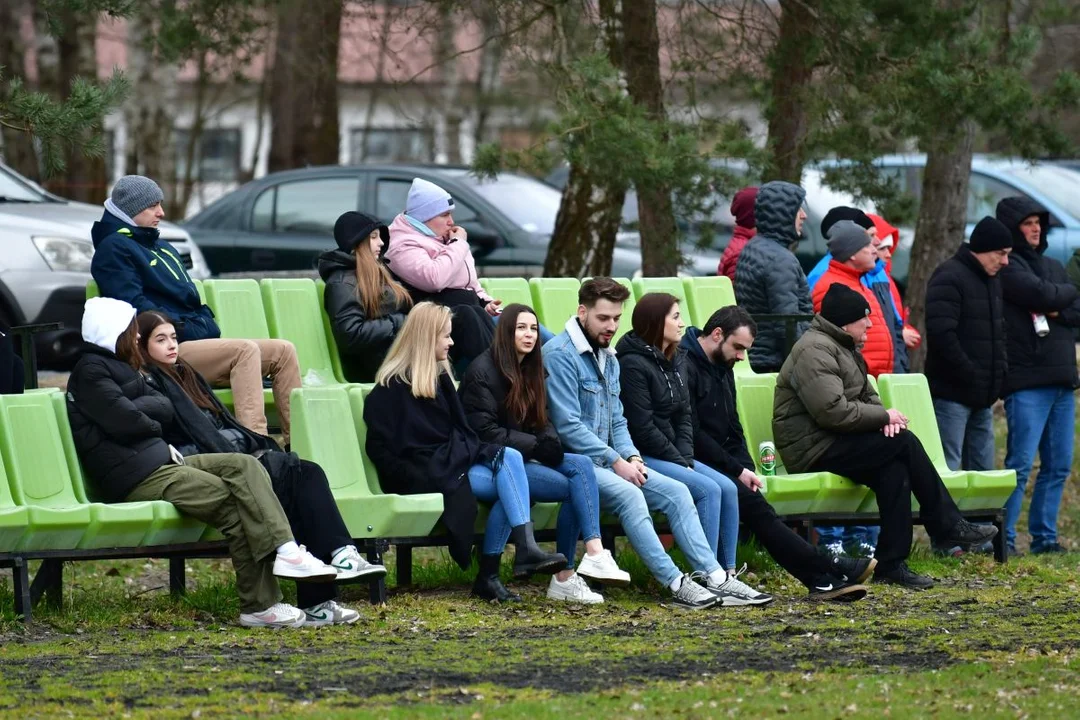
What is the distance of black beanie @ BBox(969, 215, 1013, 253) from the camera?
1129 cm

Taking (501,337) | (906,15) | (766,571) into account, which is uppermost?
(906,15)

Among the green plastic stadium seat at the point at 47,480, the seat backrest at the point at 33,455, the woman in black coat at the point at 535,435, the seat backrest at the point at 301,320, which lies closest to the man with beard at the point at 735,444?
the woman in black coat at the point at 535,435

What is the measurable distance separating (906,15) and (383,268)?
4.49 m

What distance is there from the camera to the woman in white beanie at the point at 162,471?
8.57m

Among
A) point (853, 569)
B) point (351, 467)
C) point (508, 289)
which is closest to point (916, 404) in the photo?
point (853, 569)

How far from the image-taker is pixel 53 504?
8688mm

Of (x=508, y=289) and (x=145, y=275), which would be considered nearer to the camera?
(x=145, y=275)

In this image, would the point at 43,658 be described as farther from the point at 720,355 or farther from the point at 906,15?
the point at 906,15

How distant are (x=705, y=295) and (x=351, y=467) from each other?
3302 millimetres

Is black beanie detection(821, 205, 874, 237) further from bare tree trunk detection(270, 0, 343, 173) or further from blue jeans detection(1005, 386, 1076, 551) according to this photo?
bare tree trunk detection(270, 0, 343, 173)

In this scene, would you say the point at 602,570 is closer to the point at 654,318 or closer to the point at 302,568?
the point at 654,318

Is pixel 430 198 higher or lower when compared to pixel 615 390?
higher

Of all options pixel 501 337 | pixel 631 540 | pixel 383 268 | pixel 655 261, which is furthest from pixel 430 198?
pixel 655 261

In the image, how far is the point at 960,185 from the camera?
15.5 metres
